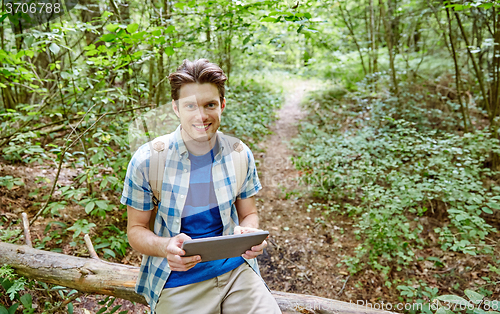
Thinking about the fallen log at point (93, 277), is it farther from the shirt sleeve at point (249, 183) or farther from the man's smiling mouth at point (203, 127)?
the man's smiling mouth at point (203, 127)

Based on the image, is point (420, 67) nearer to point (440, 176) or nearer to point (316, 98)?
point (316, 98)

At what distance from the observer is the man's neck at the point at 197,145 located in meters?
1.77

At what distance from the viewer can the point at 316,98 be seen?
30.7ft

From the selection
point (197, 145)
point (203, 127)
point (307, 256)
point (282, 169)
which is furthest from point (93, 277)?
point (282, 169)

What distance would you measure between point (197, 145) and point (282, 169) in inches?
170

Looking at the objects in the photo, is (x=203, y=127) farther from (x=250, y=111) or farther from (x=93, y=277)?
(x=250, y=111)

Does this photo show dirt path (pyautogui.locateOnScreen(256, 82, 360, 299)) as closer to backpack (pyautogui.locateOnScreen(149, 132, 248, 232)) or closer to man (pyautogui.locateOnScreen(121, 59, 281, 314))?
man (pyautogui.locateOnScreen(121, 59, 281, 314))

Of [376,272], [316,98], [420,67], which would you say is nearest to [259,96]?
[316,98]

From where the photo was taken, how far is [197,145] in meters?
1.79

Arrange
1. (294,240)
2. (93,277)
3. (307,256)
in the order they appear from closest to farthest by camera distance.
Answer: (93,277), (307,256), (294,240)

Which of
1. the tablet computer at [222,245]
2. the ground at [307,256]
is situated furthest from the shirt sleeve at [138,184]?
the ground at [307,256]

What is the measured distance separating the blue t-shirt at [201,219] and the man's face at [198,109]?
187 millimetres

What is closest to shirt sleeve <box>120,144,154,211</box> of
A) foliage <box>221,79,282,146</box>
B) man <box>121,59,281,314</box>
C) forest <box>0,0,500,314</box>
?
man <box>121,59,281,314</box>

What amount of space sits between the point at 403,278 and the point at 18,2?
523cm
